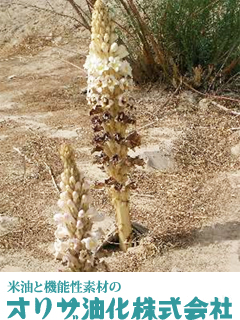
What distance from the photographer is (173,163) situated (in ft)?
16.8

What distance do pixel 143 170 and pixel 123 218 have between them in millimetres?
1004

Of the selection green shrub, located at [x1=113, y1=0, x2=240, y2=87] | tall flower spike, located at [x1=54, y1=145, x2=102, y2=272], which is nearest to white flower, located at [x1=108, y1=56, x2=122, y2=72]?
tall flower spike, located at [x1=54, y1=145, x2=102, y2=272]

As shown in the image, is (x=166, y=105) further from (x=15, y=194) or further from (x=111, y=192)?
(x=111, y=192)

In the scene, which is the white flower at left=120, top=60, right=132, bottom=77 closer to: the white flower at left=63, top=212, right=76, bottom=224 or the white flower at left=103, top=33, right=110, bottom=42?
the white flower at left=103, top=33, right=110, bottom=42

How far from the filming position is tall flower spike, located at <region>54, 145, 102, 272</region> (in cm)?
288

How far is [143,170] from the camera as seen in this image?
5035 mm

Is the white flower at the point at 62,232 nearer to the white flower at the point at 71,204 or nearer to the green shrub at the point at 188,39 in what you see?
the white flower at the point at 71,204

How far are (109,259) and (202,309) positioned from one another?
118 cm

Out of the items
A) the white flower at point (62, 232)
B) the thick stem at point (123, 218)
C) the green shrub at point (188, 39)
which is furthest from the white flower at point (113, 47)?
the green shrub at point (188, 39)

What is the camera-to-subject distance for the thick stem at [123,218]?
4043 millimetres

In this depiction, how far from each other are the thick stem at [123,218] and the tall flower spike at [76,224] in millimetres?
1058

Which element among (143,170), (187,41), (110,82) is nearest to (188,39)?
(187,41)

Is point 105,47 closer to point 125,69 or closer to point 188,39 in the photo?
point 125,69

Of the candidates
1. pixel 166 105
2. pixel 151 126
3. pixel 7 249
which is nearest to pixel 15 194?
pixel 7 249
